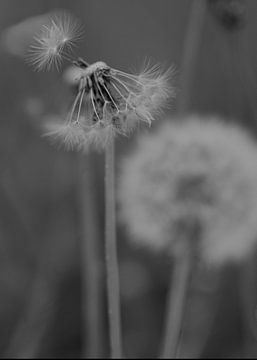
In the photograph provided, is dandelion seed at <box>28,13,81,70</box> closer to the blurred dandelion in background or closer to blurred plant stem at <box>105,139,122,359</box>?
blurred plant stem at <box>105,139,122,359</box>

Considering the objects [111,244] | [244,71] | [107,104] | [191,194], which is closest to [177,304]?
[191,194]

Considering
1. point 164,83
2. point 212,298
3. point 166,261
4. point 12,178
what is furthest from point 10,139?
point 164,83

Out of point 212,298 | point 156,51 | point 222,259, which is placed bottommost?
point 212,298

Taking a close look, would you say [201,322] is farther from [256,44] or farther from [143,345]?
[256,44]

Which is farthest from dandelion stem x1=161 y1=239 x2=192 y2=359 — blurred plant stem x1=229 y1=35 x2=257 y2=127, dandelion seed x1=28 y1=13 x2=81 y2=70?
dandelion seed x1=28 y1=13 x2=81 y2=70

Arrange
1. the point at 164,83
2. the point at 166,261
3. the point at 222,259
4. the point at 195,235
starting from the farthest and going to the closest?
the point at 166,261 < the point at 222,259 < the point at 195,235 < the point at 164,83

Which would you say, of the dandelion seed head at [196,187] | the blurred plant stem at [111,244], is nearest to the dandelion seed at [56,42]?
the blurred plant stem at [111,244]

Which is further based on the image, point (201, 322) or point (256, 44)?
point (256, 44)

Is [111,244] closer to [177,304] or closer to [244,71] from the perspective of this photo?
[177,304]
